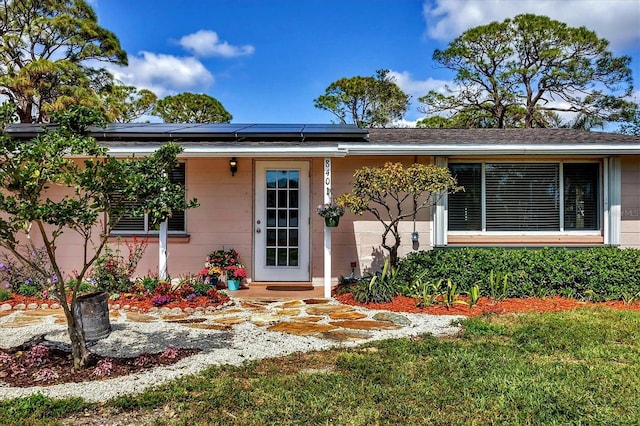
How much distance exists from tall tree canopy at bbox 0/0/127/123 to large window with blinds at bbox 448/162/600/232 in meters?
14.4

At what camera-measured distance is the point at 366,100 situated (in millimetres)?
28109

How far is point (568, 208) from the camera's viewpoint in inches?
313

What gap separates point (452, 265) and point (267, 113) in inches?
676

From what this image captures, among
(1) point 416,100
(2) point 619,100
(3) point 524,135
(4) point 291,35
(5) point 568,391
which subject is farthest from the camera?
(1) point 416,100

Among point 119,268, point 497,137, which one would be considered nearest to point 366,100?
point 497,137

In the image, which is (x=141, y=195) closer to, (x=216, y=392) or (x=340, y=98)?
(x=216, y=392)

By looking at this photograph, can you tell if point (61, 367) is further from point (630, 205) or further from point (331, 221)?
point (630, 205)

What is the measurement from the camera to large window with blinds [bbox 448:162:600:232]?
7898mm

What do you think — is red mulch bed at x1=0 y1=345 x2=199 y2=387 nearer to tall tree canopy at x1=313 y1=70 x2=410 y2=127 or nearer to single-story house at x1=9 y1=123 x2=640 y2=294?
single-story house at x1=9 y1=123 x2=640 y2=294

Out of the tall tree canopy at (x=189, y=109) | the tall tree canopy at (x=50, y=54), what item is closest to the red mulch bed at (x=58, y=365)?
the tall tree canopy at (x=50, y=54)

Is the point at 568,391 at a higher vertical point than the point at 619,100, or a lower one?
lower

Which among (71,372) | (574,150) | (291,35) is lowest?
(71,372)

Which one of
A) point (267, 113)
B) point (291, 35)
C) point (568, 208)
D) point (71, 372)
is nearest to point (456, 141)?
point (568, 208)

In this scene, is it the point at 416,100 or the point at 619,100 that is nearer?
the point at 619,100
